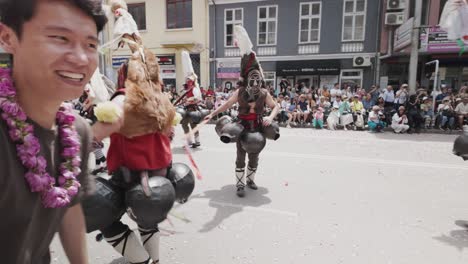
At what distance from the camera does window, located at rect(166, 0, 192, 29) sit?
19.2 metres

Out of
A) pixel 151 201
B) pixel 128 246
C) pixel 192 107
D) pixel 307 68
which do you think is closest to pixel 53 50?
pixel 151 201

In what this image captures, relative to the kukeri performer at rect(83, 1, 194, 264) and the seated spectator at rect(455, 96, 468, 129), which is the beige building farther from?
the kukeri performer at rect(83, 1, 194, 264)

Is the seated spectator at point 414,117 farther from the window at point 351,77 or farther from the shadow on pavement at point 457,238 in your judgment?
the shadow on pavement at point 457,238

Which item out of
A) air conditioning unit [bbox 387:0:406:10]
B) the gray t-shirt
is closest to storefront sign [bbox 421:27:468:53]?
air conditioning unit [bbox 387:0:406:10]

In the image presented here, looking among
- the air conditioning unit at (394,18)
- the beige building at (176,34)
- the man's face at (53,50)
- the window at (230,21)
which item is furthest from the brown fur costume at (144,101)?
the beige building at (176,34)

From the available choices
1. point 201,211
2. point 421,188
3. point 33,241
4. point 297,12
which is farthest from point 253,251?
point 297,12

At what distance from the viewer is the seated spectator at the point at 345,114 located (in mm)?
11180

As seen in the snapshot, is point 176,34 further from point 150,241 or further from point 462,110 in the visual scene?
point 150,241

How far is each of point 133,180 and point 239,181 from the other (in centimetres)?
246

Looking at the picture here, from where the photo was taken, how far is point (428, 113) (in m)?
11.0

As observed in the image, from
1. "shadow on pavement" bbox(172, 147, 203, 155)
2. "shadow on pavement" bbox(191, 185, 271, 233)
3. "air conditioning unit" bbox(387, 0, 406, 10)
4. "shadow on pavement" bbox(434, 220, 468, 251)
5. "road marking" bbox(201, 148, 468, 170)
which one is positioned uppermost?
"air conditioning unit" bbox(387, 0, 406, 10)

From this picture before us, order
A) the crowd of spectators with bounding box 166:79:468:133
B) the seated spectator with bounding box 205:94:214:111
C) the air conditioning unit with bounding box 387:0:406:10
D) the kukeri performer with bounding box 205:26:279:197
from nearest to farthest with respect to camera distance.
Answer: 1. the kukeri performer with bounding box 205:26:279:197
2. the crowd of spectators with bounding box 166:79:468:133
3. the seated spectator with bounding box 205:94:214:111
4. the air conditioning unit with bounding box 387:0:406:10

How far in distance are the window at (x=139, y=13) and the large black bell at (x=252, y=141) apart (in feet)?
60.4

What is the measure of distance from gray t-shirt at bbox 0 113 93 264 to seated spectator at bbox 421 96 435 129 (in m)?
12.3
